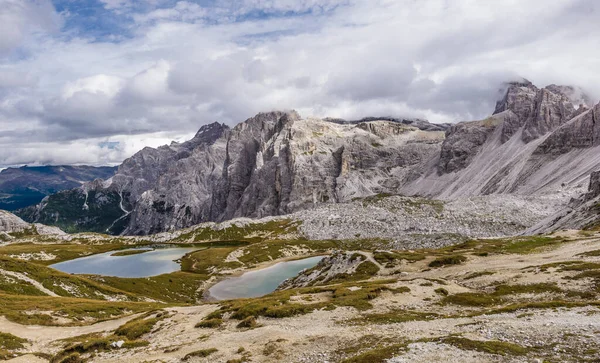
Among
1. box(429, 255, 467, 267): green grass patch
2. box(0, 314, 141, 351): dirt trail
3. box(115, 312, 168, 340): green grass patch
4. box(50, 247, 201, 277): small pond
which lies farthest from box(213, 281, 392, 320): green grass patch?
box(50, 247, 201, 277): small pond

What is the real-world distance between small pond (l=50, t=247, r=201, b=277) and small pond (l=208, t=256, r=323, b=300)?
112 feet

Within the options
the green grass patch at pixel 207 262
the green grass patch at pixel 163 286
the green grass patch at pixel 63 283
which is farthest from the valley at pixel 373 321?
the green grass patch at pixel 207 262

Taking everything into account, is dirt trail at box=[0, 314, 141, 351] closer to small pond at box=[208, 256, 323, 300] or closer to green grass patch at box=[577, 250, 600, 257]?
small pond at box=[208, 256, 323, 300]

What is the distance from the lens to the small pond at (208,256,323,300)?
359 feet

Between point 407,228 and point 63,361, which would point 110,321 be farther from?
point 407,228

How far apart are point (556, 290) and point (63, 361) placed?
1995 inches

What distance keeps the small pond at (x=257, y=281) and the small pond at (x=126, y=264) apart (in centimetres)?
3419

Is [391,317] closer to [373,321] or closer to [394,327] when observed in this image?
[373,321]

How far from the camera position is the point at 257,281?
122375 millimetres

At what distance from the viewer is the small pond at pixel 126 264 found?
481ft

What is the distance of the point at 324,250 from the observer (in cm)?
17400

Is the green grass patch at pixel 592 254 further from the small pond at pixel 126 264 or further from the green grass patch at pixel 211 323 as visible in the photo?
the small pond at pixel 126 264

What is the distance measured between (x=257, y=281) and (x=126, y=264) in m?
73.1

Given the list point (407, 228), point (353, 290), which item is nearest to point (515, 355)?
point (353, 290)
